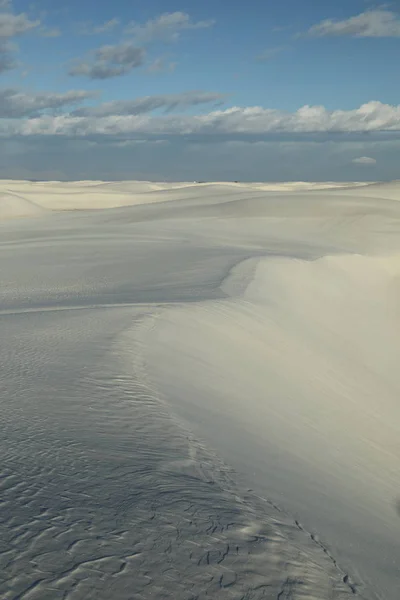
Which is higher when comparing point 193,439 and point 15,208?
point 15,208

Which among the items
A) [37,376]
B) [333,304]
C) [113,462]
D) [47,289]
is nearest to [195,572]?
[113,462]

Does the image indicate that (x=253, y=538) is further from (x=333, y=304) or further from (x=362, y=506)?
(x=333, y=304)

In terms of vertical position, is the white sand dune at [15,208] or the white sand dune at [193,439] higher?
the white sand dune at [15,208]

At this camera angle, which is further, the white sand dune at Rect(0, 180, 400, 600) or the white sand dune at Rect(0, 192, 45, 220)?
the white sand dune at Rect(0, 192, 45, 220)

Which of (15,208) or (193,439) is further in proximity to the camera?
(15,208)

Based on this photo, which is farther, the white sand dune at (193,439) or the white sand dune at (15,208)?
the white sand dune at (15,208)

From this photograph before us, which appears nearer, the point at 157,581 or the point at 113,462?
the point at 157,581

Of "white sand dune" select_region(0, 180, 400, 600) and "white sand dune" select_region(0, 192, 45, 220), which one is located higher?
"white sand dune" select_region(0, 192, 45, 220)

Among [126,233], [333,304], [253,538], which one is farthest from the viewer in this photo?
[126,233]
